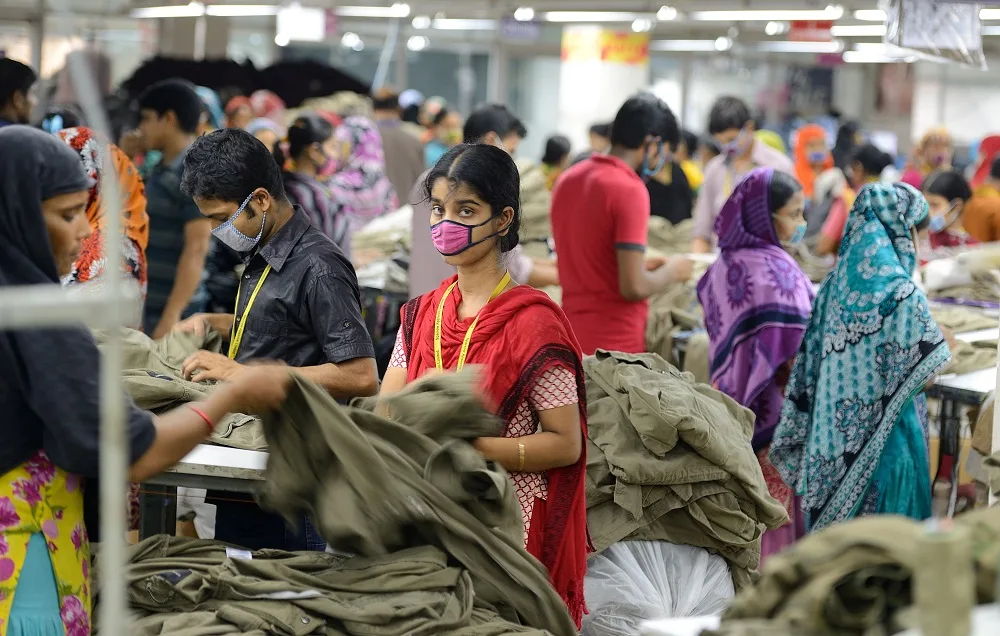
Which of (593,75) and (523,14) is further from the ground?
(523,14)

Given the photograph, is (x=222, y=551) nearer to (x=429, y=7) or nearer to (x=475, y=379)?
(x=475, y=379)

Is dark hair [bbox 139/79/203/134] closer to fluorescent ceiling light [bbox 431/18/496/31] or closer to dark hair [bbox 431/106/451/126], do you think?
dark hair [bbox 431/106/451/126]

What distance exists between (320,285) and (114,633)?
72.7 inches

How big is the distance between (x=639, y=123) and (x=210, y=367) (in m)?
2.31

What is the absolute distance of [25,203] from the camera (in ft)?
6.46

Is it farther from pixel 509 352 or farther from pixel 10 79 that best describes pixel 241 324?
pixel 10 79

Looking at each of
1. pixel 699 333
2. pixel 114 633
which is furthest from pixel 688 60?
pixel 114 633

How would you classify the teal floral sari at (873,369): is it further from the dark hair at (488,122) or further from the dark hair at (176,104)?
the dark hair at (176,104)

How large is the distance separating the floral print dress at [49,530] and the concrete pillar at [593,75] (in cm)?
1437

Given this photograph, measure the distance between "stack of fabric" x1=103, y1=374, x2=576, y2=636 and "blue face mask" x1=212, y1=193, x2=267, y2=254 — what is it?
0.92m

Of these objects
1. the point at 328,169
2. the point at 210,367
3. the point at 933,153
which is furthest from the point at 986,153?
the point at 210,367

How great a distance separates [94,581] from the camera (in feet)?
8.33

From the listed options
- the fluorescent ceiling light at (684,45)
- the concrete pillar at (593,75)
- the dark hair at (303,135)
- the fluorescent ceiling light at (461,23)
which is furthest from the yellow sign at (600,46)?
the dark hair at (303,135)

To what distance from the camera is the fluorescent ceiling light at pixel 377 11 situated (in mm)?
13359
